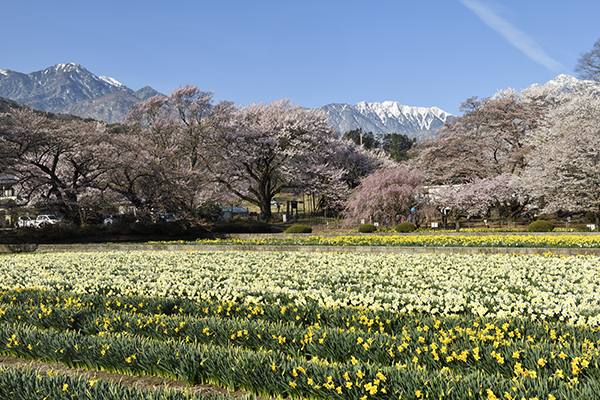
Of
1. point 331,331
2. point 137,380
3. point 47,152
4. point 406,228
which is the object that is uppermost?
point 47,152

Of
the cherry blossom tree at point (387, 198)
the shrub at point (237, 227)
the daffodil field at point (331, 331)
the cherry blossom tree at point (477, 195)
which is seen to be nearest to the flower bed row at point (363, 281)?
the daffodil field at point (331, 331)

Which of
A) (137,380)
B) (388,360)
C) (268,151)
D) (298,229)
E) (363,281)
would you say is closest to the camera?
(388,360)

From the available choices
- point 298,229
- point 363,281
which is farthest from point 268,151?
point 363,281

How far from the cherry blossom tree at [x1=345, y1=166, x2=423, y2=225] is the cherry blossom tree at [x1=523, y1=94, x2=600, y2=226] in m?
8.28

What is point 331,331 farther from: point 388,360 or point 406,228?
point 406,228

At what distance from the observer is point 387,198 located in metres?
26.2

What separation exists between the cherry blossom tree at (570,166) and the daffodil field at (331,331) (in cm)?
1890

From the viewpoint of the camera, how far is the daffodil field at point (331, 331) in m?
3.59

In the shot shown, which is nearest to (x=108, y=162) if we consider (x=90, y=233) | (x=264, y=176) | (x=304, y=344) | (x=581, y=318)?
(x=90, y=233)

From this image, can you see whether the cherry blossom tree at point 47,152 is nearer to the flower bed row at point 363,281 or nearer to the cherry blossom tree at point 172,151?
the cherry blossom tree at point 172,151

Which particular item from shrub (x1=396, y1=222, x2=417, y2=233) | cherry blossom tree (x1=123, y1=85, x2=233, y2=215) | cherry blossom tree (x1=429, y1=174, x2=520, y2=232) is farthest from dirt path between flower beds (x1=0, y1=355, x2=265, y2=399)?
cherry blossom tree (x1=429, y1=174, x2=520, y2=232)

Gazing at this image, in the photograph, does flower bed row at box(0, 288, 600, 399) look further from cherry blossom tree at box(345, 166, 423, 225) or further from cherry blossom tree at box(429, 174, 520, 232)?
cherry blossom tree at box(429, 174, 520, 232)

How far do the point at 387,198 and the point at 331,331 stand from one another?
22173mm

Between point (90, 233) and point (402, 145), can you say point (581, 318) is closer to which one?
point (90, 233)
